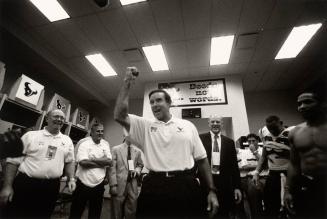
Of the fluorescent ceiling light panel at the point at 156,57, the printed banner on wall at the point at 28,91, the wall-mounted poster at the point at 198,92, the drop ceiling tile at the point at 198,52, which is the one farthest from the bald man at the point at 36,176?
the wall-mounted poster at the point at 198,92

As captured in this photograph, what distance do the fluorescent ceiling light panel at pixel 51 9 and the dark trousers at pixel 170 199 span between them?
148 inches

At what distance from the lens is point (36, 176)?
7.72ft

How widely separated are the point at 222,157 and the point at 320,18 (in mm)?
3656

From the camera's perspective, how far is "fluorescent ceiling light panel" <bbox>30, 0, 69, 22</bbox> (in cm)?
375

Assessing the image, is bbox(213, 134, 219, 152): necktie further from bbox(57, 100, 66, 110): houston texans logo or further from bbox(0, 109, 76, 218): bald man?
bbox(57, 100, 66, 110): houston texans logo

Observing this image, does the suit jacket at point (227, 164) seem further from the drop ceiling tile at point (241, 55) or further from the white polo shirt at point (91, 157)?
the drop ceiling tile at point (241, 55)

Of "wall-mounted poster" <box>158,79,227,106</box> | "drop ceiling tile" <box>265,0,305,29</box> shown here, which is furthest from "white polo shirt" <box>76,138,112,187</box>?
"drop ceiling tile" <box>265,0,305,29</box>

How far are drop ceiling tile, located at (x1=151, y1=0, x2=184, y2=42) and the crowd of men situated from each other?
225cm

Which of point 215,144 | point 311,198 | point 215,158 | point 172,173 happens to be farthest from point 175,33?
point 311,198

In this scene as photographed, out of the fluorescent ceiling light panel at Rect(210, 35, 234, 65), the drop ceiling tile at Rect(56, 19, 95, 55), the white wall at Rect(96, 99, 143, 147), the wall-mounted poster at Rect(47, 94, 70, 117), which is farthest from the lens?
the white wall at Rect(96, 99, 143, 147)

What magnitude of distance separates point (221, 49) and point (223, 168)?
10.6ft

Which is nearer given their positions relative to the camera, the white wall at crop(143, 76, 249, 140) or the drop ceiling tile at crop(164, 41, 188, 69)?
the drop ceiling tile at crop(164, 41, 188, 69)

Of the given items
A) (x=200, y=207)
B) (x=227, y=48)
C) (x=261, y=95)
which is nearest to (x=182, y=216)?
(x=200, y=207)

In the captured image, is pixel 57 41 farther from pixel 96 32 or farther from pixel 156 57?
pixel 156 57
